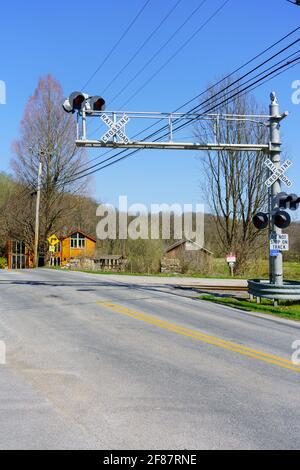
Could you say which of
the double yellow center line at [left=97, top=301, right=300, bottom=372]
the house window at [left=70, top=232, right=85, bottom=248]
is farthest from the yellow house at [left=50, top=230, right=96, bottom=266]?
the double yellow center line at [left=97, top=301, right=300, bottom=372]

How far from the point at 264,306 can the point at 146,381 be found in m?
9.79

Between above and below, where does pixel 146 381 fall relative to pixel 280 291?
below

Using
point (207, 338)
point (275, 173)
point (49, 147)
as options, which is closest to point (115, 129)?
point (275, 173)

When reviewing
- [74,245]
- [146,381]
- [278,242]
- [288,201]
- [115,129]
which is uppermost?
[115,129]

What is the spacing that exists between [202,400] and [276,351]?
139 inches

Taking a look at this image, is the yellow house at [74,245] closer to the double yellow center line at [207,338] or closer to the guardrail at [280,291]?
the guardrail at [280,291]

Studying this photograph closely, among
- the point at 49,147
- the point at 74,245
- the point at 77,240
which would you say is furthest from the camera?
the point at 77,240

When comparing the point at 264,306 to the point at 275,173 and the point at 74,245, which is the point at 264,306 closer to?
the point at 275,173

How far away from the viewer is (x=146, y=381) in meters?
6.89

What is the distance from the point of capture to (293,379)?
283 inches

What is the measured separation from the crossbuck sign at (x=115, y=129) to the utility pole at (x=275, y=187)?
5030 mm

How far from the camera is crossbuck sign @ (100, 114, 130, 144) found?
16938 mm

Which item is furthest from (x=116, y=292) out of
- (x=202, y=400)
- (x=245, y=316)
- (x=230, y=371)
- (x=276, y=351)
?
(x=202, y=400)

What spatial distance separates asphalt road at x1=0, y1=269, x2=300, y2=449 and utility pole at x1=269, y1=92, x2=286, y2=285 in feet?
11.9
